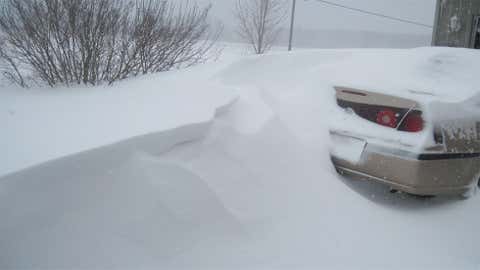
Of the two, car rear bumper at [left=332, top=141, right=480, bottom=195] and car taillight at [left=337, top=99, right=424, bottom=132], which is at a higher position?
car taillight at [left=337, top=99, right=424, bottom=132]

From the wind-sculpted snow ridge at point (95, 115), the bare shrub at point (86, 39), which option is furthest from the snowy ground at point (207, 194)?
the bare shrub at point (86, 39)

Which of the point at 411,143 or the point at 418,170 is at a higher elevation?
the point at 411,143

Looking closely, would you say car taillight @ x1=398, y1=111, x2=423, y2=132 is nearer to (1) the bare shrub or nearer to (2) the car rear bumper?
(2) the car rear bumper

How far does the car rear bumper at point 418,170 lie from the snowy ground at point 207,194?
0.73 feet

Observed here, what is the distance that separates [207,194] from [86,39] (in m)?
4.00

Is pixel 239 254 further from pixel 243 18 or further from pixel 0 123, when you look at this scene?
pixel 243 18

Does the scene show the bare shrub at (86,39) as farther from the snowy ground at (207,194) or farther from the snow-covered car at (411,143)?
the snow-covered car at (411,143)

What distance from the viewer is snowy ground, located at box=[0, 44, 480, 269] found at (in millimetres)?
1907

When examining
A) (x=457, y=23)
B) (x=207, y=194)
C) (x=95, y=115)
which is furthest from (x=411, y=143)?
(x=457, y=23)

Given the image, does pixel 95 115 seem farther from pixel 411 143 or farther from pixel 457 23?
pixel 457 23

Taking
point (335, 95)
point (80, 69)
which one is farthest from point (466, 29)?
point (80, 69)

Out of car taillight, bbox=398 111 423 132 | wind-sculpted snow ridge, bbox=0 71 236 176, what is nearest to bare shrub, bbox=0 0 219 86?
wind-sculpted snow ridge, bbox=0 71 236 176

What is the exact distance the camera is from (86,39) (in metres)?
5.25

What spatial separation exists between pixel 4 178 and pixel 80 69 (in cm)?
409
